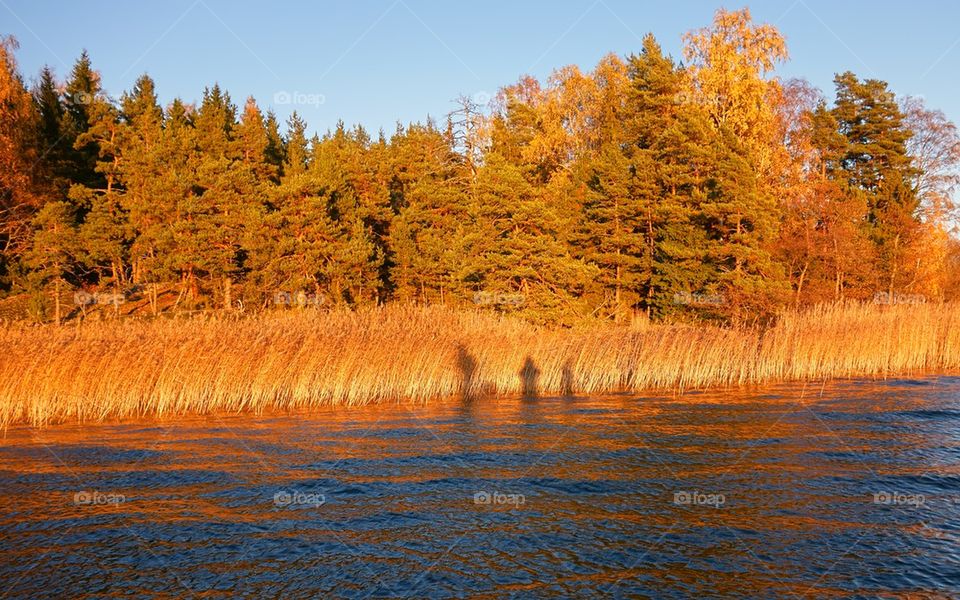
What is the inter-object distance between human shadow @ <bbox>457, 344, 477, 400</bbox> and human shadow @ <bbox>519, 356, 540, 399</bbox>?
4.76 feet

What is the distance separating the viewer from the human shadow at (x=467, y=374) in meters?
19.6

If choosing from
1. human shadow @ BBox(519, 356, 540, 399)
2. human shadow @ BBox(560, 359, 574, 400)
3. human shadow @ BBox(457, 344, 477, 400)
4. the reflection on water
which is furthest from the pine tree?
human shadow @ BBox(560, 359, 574, 400)

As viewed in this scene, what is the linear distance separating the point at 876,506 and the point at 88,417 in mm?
15838

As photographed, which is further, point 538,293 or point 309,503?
point 538,293

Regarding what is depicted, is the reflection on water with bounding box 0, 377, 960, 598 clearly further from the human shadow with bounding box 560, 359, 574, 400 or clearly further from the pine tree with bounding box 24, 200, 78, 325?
the pine tree with bounding box 24, 200, 78, 325

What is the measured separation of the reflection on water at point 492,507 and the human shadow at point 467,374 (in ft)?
11.8

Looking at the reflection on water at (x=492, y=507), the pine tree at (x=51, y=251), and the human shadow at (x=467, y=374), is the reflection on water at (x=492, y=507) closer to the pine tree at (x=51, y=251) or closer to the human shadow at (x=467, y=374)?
the human shadow at (x=467, y=374)

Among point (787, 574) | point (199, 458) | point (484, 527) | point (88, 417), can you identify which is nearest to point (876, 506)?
point (787, 574)

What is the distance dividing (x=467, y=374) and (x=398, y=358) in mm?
1945

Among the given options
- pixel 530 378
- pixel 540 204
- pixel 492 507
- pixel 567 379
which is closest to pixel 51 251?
pixel 540 204

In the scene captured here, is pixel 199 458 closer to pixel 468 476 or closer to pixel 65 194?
pixel 468 476

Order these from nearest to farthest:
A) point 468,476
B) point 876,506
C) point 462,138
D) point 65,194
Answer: point 876,506, point 468,476, point 65,194, point 462,138

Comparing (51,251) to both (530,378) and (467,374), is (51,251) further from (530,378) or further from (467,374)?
(530,378)

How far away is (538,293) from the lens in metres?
30.3
